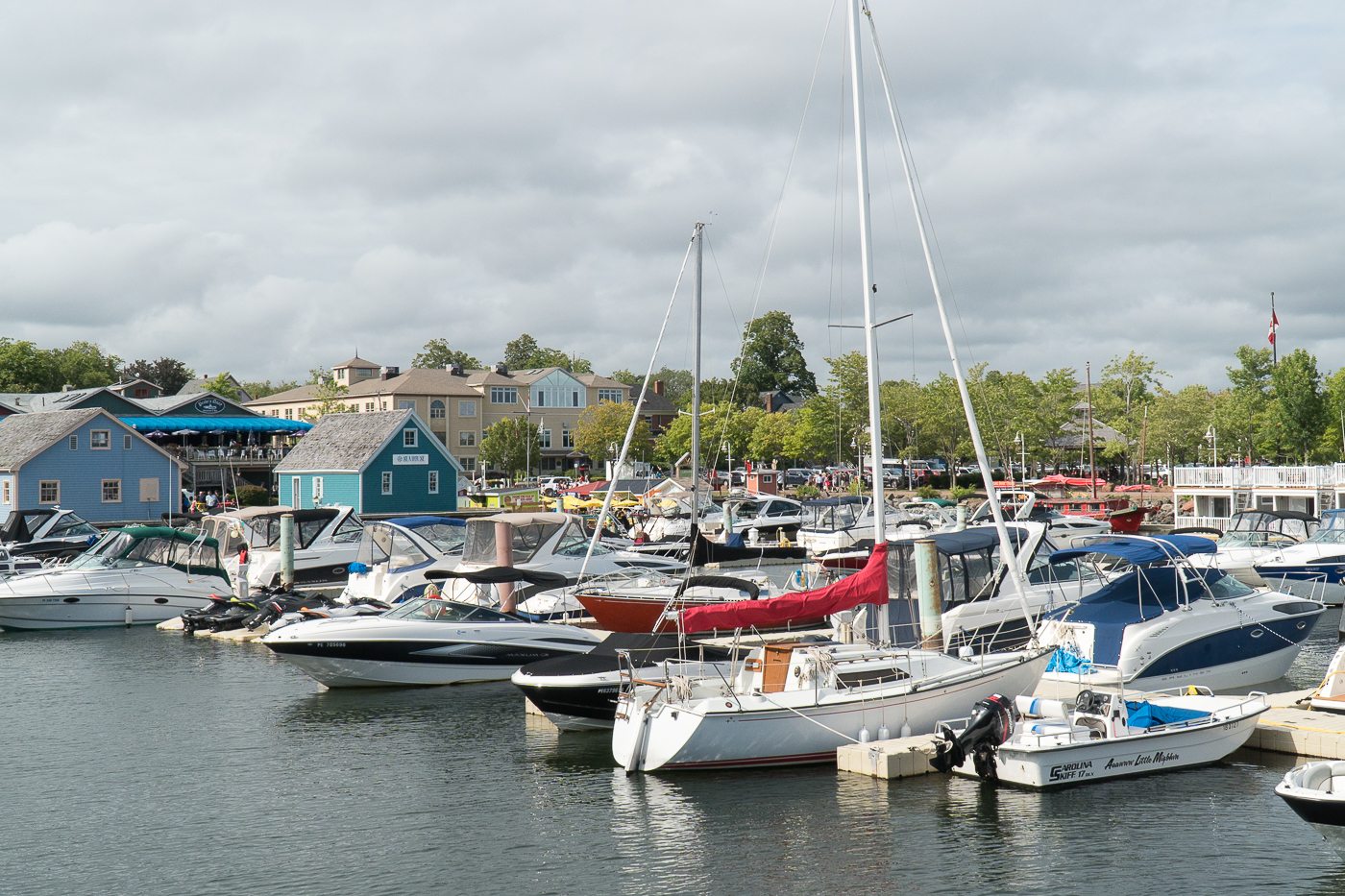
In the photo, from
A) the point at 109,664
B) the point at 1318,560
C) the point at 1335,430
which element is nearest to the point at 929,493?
the point at 1335,430

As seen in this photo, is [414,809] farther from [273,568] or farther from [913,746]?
[273,568]

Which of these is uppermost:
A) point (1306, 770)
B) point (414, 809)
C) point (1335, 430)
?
point (1335, 430)

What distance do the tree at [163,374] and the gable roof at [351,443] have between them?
69425 mm

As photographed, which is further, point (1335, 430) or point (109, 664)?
point (1335, 430)

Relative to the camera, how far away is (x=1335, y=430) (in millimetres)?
66188

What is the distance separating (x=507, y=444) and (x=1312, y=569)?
240 ft

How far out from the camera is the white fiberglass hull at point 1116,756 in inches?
595

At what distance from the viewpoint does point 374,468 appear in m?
61.1

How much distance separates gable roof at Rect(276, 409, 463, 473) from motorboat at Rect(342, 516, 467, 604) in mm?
26089

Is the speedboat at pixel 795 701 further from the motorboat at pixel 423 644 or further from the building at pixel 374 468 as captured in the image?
the building at pixel 374 468

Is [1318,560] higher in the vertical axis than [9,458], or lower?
lower

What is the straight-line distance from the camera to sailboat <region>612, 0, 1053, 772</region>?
52.7ft

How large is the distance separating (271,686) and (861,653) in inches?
516

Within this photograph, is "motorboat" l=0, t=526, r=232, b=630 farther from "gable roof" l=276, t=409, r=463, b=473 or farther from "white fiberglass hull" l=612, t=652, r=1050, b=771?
"gable roof" l=276, t=409, r=463, b=473
